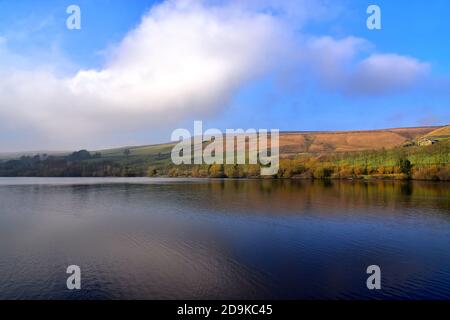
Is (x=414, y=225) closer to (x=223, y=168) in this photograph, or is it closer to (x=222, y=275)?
(x=222, y=275)

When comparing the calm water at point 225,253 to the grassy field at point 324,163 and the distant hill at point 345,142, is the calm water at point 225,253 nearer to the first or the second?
the grassy field at point 324,163

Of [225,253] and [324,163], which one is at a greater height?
[324,163]

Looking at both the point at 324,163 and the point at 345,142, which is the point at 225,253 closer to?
the point at 324,163

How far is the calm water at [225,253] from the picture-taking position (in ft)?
46.0

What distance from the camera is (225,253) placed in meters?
19.3

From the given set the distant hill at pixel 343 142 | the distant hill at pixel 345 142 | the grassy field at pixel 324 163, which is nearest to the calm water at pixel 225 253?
the grassy field at pixel 324 163

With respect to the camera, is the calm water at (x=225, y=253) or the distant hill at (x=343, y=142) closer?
the calm water at (x=225, y=253)

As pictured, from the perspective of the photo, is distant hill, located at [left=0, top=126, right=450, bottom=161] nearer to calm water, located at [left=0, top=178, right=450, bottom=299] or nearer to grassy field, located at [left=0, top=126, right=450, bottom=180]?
grassy field, located at [left=0, top=126, right=450, bottom=180]

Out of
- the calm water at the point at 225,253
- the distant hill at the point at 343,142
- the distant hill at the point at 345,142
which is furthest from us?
the distant hill at the point at 345,142

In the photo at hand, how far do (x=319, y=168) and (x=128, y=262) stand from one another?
303ft

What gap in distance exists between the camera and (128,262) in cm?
1753

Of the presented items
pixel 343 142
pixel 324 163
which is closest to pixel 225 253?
pixel 324 163

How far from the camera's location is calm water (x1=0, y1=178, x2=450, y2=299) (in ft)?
46.0

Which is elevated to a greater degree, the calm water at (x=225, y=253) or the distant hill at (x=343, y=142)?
the distant hill at (x=343, y=142)
